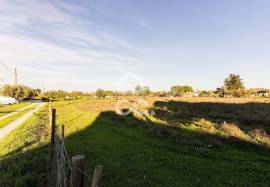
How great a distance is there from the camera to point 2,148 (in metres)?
11.5

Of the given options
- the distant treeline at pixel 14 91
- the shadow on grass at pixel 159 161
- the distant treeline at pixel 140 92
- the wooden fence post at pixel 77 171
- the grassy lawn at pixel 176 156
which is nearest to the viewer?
the wooden fence post at pixel 77 171

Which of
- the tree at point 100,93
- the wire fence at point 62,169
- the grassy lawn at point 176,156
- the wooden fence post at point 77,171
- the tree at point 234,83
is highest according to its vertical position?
the tree at point 234,83

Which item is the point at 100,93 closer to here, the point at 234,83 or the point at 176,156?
the point at 234,83

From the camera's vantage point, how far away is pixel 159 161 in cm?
955

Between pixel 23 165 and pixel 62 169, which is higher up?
pixel 62 169

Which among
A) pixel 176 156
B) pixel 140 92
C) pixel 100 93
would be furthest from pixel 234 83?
pixel 176 156

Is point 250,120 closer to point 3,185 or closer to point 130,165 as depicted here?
point 130,165

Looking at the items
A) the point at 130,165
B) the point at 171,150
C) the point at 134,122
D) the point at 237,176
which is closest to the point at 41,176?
the point at 130,165

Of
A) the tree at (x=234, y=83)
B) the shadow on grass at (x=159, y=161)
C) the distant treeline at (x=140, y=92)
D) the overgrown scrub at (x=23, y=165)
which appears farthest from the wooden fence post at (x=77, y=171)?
the tree at (x=234, y=83)

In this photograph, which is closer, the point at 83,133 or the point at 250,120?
the point at 83,133

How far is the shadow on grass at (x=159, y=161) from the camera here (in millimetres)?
7547

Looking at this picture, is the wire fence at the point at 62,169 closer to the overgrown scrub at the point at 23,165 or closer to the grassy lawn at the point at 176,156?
the overgrown scrub at the point at 23,165

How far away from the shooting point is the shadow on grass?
7.55 m

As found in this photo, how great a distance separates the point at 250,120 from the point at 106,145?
14.8m
